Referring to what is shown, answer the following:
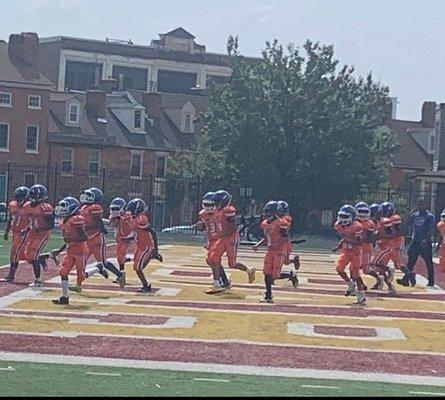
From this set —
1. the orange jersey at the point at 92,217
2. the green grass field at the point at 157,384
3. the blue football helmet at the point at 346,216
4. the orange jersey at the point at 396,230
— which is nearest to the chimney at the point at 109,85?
the orange jersey at the point at 396,230

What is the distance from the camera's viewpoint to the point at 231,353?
11.8m

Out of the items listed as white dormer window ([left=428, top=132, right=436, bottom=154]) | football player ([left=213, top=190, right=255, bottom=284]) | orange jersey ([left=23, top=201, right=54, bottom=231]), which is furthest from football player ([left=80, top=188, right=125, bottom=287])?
white dormer window ([left=428, top=132, right=436, bottom=154])

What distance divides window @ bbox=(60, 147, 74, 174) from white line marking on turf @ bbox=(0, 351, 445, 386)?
4660 cm

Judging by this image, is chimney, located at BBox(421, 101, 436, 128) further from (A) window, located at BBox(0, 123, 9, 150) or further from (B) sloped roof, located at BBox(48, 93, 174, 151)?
(A) window, located at BBox(0, 123, 9, 150)

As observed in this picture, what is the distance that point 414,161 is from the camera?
65562 mm

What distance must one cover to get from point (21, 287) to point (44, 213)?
134cm

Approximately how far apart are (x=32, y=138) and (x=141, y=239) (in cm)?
3919

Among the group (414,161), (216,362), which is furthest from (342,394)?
(414,161)

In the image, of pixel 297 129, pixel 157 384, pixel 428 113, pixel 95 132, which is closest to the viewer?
pixel 157 384

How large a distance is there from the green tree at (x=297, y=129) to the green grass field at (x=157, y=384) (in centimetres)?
3656

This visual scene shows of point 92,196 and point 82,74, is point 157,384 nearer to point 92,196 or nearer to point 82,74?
point 92,196

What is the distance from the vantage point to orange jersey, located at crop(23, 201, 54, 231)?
61.2ft

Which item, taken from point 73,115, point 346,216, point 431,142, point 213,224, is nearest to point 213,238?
point 213,224

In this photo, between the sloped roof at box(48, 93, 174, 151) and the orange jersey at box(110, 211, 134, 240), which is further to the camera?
the sloped roof at box(48, 93, 174, 151)
